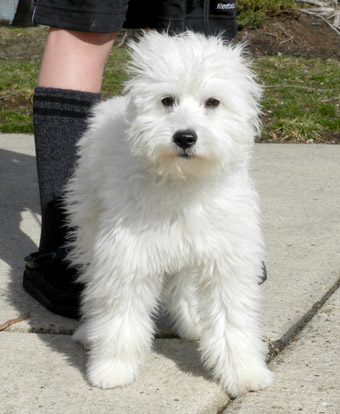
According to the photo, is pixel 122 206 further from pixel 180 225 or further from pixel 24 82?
pixel 24 82

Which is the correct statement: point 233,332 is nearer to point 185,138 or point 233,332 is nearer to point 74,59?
point 185,138

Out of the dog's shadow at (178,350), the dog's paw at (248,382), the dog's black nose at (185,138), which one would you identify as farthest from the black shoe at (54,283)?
the dog's black nose at (185,138)

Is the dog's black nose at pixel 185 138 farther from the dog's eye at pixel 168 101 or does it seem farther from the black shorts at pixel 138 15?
the black shorts at pixel 138 15

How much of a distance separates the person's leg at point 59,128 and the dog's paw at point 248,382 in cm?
92

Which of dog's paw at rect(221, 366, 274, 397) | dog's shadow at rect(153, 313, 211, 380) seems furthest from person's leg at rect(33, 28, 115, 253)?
dog's paw at rect(221, 366, 274, 397)

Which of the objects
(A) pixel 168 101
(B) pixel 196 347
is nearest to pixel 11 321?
(B) pixel 196 347

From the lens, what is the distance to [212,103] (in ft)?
8.05

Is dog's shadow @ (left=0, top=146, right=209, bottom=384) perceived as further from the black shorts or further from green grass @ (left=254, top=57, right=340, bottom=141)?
green grass @ (left=254, top=57, right=340, bottom=141)

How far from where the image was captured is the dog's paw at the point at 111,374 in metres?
2.61

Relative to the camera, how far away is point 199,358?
113 inches

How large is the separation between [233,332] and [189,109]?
85 cm

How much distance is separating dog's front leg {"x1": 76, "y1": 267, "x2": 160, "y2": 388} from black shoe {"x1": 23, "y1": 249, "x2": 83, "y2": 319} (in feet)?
1.80

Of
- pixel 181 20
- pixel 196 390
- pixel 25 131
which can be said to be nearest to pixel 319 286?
pixel 196 390

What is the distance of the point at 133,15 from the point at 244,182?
122cm
